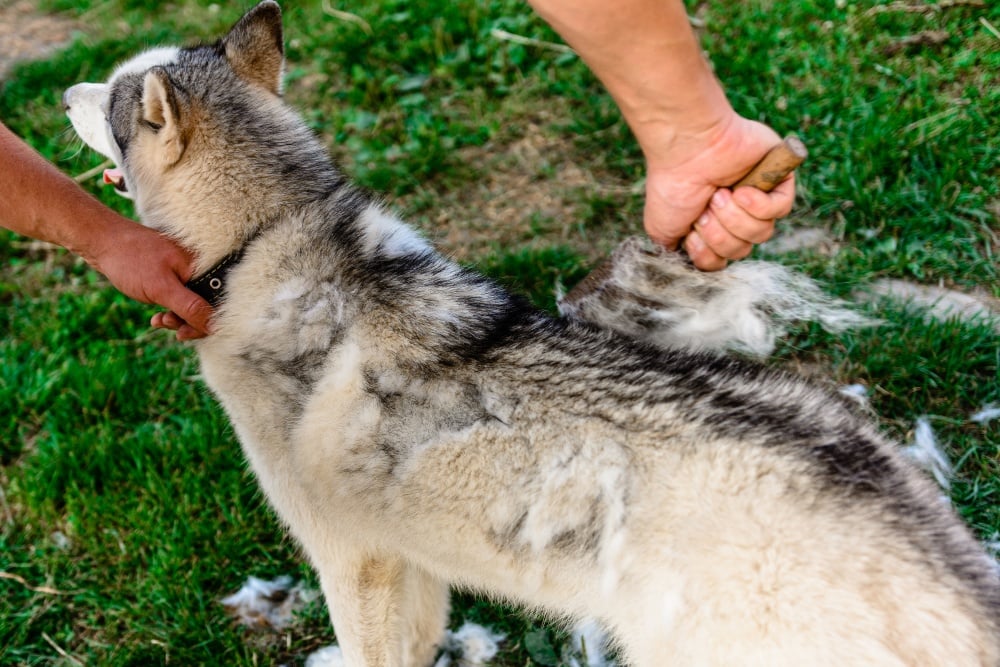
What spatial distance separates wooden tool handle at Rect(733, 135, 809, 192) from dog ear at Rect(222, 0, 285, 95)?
64.7 inches

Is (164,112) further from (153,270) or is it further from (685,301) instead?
(685,301)

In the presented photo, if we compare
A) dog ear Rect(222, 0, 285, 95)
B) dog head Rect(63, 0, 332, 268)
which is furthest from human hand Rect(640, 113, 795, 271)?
dog ear Rect(222, 0, 285, 95)

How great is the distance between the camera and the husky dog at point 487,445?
5.74 feet

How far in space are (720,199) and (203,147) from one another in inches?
63.7

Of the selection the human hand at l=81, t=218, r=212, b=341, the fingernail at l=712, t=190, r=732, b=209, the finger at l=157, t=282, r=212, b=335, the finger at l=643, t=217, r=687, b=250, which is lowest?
the finger at l=643, t=217, r=687, b=250

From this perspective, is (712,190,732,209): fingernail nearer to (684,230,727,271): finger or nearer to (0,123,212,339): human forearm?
(684,230,727,271): finger

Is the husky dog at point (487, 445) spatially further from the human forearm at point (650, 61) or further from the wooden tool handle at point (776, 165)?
the human forearm at point (650, 61)

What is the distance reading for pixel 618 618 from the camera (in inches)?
78.0

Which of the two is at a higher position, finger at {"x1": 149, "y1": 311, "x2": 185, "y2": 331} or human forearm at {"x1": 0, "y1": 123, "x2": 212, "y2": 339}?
human forearm at {"x1": 0, "y1": 123, "x2": 212, "y2": 339}

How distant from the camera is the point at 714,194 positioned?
2619 millimetres

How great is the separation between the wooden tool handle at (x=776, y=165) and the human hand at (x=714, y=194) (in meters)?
0.02

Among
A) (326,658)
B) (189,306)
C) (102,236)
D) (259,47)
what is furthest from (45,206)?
(326,658)

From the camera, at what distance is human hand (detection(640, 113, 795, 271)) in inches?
99.2

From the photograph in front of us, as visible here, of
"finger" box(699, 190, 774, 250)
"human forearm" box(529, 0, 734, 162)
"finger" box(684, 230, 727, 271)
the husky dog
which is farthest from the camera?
"finger" box(684, 230, 727, 271)
